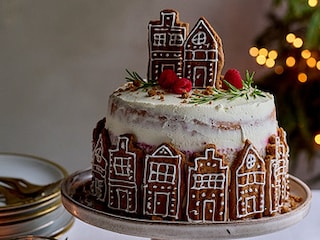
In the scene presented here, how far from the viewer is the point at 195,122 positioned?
1.17m

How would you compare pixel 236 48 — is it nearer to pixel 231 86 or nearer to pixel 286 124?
pixel 286 124

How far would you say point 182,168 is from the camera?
1.15 m

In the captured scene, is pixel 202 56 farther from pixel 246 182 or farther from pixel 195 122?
pixel 246 182

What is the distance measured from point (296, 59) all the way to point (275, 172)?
119 cm

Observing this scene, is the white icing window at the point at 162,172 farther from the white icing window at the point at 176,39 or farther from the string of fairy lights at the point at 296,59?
the string of fairy lights at the point at 296,59

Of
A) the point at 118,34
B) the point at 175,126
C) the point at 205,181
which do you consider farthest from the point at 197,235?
the point at 118,34

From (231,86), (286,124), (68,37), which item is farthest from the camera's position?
(68,37)

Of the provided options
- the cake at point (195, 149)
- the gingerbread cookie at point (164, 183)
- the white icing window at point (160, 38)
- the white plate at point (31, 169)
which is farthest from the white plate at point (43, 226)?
the white icing window at point (160, 38)

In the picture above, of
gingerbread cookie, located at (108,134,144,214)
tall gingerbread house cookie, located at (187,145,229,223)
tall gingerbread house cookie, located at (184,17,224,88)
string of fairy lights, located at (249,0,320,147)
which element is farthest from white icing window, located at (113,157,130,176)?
string of fairy lights, located at (249,0,320,147)

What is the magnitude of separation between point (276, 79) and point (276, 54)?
A: 93mm

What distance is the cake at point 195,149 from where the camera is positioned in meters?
1.16

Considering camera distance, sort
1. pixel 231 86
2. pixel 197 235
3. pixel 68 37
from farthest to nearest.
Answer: pixel 68 37 → pixel 231 86 → pixel 197 235

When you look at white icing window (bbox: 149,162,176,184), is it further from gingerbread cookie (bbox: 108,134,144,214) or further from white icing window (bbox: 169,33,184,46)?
white icing window (bbox: 169,33,184,46)

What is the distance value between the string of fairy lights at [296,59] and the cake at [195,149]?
41.1 inches
